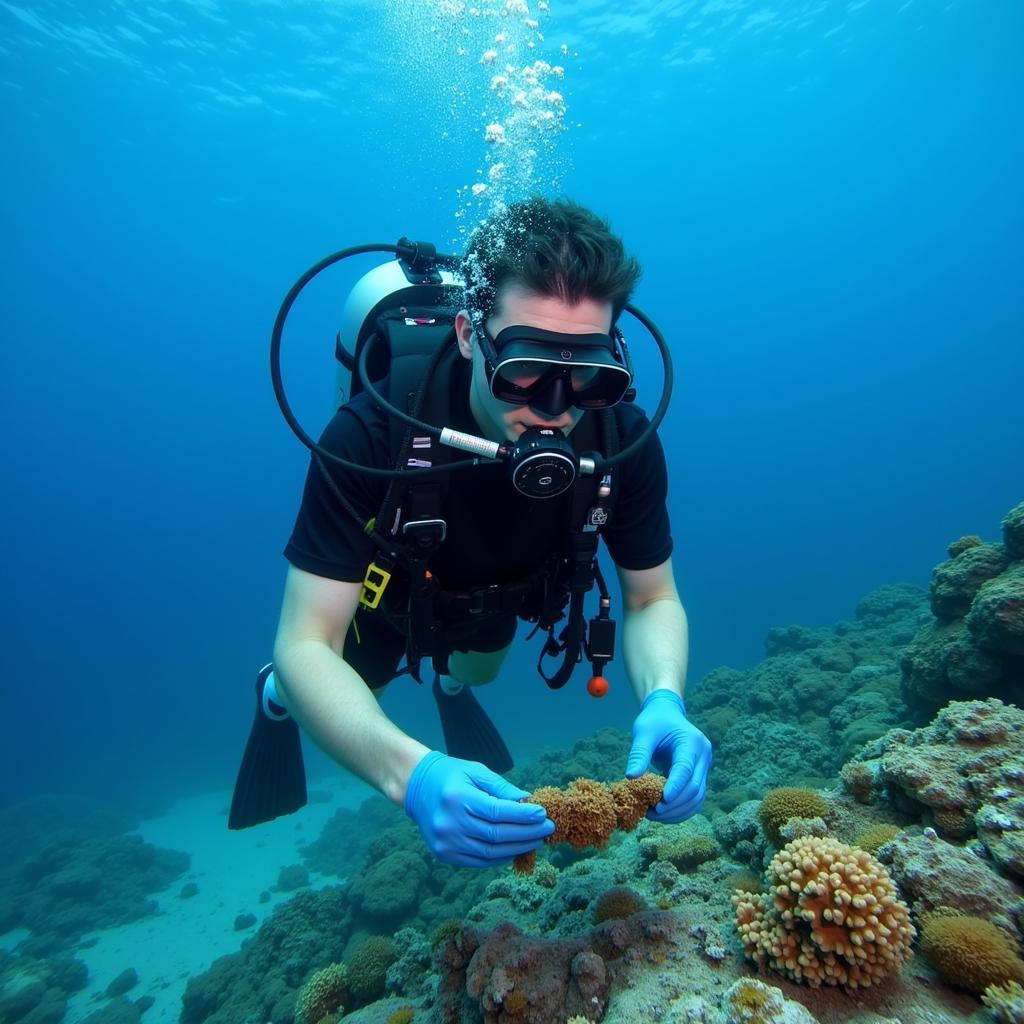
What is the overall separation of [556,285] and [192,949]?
55.8ft

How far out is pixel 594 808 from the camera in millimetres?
2451

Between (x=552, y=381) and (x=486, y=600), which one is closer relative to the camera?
(x=552, y=381)

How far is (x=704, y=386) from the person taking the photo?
12644cm

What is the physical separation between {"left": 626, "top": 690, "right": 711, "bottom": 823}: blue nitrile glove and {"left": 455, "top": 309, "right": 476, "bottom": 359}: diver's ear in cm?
211

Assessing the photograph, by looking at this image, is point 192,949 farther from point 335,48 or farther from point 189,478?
point 189,478

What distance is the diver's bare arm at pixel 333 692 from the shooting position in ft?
8.32

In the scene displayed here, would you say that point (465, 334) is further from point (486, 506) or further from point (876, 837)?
point (876, 837)

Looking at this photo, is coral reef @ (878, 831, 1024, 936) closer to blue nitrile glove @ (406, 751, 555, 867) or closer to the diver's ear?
blue nitrile glove @ (406, 751, 555, 867)

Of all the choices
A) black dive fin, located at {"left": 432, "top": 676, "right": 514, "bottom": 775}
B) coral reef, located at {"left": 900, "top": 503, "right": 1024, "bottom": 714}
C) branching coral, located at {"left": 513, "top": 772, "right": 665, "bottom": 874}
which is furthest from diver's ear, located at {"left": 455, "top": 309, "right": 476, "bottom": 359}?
coral reef, located at {"left": 900, "top": 503, "right": 1024, "bottom": 714}

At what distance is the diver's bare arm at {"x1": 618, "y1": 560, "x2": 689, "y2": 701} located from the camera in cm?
338

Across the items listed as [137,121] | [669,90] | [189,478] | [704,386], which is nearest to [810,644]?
[669,90]

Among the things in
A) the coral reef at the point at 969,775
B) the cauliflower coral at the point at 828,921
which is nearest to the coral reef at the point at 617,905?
the cauliflower coral at the point at 828,921

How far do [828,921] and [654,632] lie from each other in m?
1.60

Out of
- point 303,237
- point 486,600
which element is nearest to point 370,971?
point 486,600
